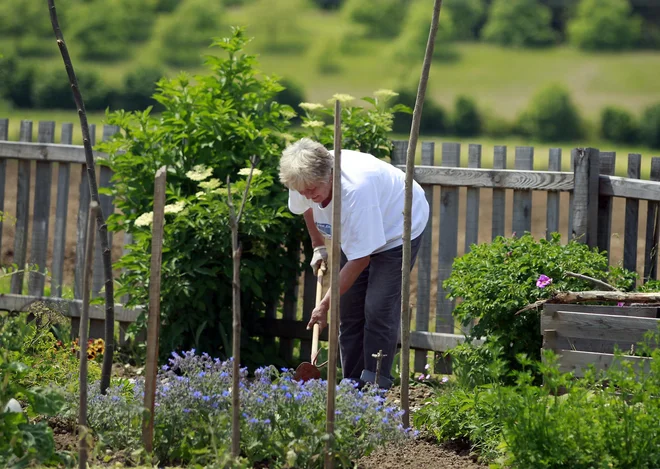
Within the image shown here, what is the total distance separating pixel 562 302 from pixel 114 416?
1.89 metres

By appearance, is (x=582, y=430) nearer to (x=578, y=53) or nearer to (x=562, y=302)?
(x=562, y=302)

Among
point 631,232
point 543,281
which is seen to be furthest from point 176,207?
point 631,232

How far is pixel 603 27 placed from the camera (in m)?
54.1

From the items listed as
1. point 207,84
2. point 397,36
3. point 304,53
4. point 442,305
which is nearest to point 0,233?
point 207,84

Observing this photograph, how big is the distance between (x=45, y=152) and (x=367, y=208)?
3.05 meters

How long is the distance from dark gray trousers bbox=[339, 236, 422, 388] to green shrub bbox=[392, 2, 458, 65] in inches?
1942

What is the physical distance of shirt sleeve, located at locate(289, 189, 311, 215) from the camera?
392 cm

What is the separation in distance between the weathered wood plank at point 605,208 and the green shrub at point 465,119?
37.4 metres

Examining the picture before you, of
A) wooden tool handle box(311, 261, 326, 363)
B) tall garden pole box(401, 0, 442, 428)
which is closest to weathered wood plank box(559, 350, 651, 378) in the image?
tall garden pole box(401, 0, 442, 428)

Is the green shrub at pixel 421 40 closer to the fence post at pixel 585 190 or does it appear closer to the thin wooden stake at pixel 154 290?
the fence post at pixel 585 190

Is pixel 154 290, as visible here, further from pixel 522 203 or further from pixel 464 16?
pixel 464 16

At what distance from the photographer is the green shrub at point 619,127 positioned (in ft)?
133

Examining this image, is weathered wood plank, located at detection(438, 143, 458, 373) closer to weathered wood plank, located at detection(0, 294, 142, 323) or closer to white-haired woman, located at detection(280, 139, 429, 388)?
white-haired woman, located at detection(280, 139, 429, 388)

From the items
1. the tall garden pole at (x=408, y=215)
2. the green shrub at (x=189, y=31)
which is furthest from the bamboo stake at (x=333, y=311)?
the green shrub at (x=189, y=31)
